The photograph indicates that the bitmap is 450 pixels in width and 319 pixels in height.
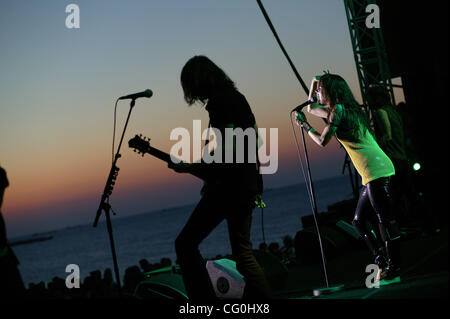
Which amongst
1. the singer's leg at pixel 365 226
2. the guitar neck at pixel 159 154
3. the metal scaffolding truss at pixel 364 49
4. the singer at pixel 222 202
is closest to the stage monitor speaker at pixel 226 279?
the singer at pixel 222 202

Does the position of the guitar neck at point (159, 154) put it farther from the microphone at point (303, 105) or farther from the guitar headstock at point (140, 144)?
the microphone at point (303, 105)

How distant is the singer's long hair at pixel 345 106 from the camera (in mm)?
3322

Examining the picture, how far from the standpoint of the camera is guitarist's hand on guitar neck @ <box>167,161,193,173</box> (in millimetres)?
2682

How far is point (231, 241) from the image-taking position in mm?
2676

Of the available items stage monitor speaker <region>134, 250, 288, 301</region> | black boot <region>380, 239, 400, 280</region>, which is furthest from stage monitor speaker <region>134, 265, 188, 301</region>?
black boot <region>380, 239, 400, 280</region>

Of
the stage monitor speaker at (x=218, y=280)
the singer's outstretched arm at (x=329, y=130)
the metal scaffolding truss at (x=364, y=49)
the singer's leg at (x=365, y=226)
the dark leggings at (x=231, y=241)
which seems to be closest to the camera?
the dark leggings at (x=231, y=241)

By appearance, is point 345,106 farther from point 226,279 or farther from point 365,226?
point 226,279

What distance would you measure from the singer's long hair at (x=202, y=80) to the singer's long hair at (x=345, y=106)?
0.94 meters

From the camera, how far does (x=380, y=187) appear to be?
3.38 metres

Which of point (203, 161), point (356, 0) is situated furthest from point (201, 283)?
point (356, 0)

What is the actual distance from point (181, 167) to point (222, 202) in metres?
0.32

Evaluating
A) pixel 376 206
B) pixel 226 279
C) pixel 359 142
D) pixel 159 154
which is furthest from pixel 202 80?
pixel 226 279

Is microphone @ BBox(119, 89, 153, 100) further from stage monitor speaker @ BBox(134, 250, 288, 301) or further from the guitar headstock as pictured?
stage monitor speaker @ BBox(134, 250, 288, 301)
